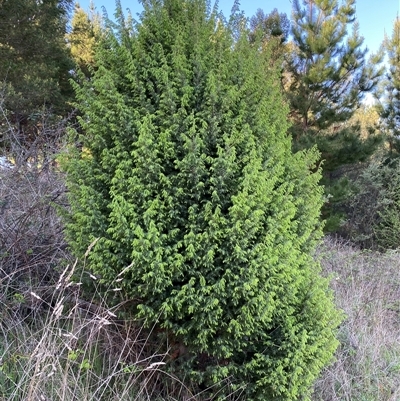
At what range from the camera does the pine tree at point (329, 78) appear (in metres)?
6.32

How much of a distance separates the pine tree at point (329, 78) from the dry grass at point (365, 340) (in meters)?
2.85

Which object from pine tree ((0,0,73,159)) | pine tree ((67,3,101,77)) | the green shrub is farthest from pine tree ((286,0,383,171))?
pine tree ((67,3,101,77))

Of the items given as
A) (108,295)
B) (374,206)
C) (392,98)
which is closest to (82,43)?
(392,98)

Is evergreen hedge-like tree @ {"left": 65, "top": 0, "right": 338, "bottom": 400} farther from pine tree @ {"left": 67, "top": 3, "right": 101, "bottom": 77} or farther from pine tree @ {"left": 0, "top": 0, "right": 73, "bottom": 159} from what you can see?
pine tree @ {"left": 67, "top": 3, "right": 101, "bottom": 77}

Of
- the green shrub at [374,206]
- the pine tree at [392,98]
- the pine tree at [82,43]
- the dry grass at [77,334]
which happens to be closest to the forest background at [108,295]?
the dry grass at [77,334]

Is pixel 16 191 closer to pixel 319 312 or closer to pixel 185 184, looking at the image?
pixel 185 184

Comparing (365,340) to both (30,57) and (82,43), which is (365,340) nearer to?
(30,57)

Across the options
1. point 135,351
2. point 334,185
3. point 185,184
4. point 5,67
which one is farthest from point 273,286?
point 5,67

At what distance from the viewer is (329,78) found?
254 inches

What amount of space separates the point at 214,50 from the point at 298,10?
5.70m

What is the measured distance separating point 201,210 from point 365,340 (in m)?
2.11

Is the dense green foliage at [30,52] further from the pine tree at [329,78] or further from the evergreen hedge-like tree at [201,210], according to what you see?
the pine tree at [329,78]

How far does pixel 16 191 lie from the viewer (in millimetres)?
3369

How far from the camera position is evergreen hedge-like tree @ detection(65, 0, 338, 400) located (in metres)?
1.58
